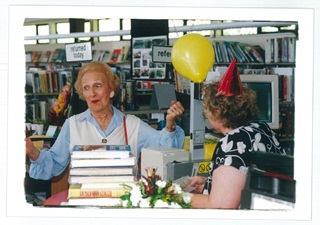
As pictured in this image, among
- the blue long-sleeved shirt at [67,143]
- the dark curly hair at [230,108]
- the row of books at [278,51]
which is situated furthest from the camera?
the row of books at [278,51]

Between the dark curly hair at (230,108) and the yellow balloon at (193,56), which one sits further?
the yellow balloon at (193,56)

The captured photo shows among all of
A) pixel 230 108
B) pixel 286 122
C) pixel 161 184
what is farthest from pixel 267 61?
pixel 161 184

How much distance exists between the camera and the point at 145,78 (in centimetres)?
379

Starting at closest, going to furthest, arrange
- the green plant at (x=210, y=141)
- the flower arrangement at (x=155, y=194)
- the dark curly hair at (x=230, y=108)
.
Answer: the dark curly hair at (x=230, y=108) → the flower arrangement at (x=155, y=194) → the green plant at (x=210, y=141)

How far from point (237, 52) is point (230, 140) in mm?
1308

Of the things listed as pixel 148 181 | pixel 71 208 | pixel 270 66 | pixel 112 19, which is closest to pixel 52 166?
pixel 71 208

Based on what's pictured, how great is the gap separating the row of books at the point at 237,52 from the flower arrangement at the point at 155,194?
0.88 m

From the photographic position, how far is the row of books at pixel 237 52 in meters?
3.79

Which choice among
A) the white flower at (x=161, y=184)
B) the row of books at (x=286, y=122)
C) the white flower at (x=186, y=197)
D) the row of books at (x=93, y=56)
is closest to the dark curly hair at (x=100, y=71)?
the row of books at (x=93, y=56)

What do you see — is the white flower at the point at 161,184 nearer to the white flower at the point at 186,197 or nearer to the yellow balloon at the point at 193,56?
the white flower at the point at 186,197

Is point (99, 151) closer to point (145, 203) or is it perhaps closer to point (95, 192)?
point (95, 192)

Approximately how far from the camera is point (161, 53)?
3713mm

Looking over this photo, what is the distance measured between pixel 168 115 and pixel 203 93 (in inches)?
11.6

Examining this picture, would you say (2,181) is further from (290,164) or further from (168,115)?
(290,164)
